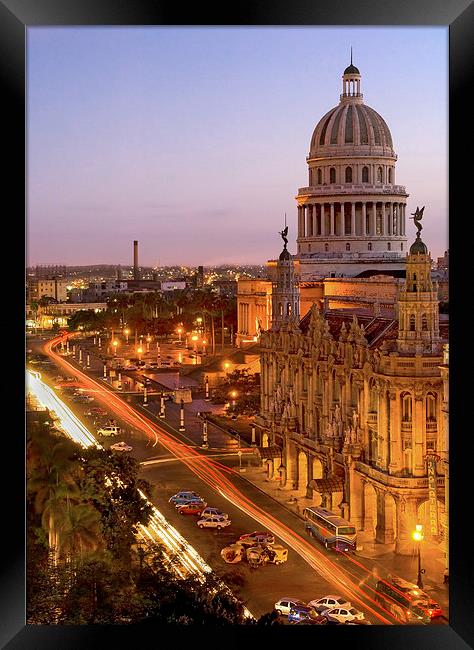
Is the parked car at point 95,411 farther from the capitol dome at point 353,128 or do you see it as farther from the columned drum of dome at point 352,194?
the capitol dome at point 353,128

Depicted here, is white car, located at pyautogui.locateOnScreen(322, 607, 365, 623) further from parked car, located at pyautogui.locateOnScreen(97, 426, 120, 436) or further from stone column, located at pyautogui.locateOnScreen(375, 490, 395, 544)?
parked car, located at pyautogui.locateOnScreen(97, 426, 120, 436)

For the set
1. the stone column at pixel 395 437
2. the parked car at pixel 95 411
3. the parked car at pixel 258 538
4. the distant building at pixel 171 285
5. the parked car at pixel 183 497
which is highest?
the distant building at pixel 171 285

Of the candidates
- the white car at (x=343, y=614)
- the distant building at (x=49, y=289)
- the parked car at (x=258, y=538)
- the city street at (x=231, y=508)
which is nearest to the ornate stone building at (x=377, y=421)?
the city street at (x=231, y=508)

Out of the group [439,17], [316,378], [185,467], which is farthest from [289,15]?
[185,467]

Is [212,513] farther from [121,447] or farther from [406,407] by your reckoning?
[121,447]

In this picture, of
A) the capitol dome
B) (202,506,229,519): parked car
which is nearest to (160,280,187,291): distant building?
the capitol dome

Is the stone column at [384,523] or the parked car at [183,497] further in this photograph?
the parked car at [183,497]

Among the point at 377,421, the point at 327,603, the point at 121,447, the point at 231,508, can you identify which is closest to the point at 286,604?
the point at 327,603
